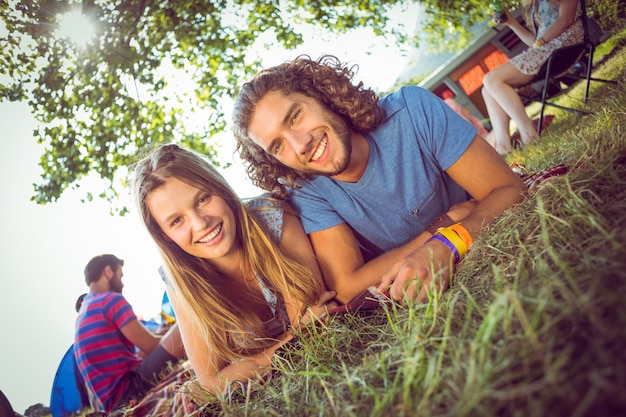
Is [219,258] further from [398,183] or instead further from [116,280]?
[116,280]

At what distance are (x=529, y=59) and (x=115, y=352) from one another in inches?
229

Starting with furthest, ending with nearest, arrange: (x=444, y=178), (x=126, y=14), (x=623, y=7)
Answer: (x=126, y=14), (x=623, y=7), (x=444, y=178)

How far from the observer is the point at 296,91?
258 cm

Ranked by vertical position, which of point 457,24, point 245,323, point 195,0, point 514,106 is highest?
point 195,0

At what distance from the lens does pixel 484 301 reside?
1.06m

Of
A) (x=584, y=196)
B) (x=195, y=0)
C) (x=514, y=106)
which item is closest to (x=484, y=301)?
(x=584, y=196)

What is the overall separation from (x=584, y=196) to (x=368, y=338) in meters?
0.98

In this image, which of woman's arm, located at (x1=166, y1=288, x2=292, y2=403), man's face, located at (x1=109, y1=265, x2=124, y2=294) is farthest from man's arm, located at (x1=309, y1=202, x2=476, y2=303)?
man's face, located at (x1=109, y1=265, x2=124, y2=294)

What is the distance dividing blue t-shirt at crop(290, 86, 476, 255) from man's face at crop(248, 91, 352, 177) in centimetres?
20

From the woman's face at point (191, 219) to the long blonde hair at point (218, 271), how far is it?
70 mm

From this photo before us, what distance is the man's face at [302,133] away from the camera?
7.92 feet

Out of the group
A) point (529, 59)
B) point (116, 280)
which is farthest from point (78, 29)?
point (529, 59)

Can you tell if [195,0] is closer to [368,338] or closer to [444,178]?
[444,178]

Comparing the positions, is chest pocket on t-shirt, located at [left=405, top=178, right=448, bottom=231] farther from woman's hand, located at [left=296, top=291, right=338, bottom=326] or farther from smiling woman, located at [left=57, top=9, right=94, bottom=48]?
smiling woman, located at [left=57, top=9, right=94, bottom=48]
